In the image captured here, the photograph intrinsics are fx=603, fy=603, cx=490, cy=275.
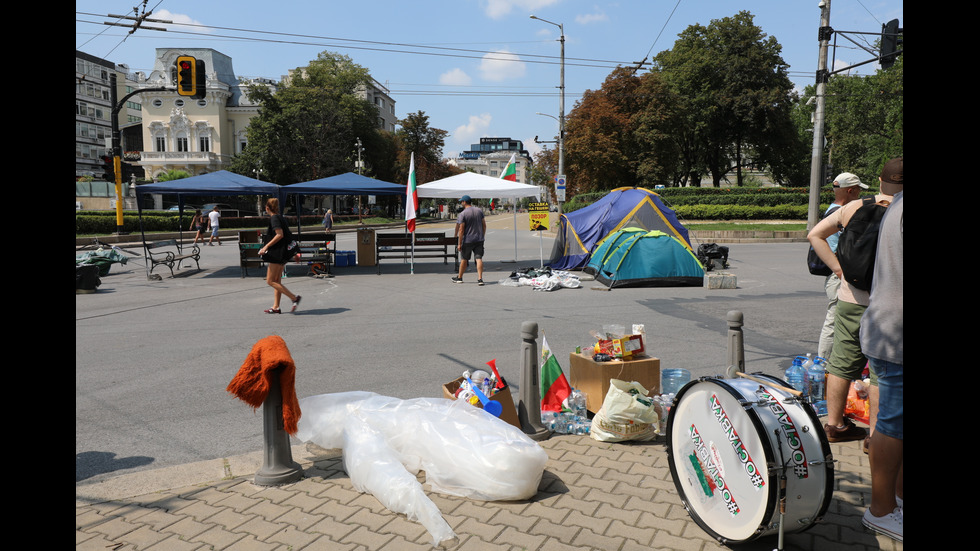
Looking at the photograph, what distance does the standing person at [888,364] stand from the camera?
2910 millimetres

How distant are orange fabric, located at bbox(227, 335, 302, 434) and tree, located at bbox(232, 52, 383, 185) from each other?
5079cm

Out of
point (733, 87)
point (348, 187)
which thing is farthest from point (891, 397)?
point (733, 87)


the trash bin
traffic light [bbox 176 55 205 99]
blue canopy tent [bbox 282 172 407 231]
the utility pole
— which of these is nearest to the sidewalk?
blue canopy tent [bbox 282 172 407 231]

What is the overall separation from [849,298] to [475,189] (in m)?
11.8

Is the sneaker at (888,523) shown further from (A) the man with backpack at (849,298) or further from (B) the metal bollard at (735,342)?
(B) the metal bollard at (735,342)

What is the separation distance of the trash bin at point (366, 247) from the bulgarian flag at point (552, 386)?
12915 millimetres

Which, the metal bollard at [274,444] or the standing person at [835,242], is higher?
the standing person at [835,242]

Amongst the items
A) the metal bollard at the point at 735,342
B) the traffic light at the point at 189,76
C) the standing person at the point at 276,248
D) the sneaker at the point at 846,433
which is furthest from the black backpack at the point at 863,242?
the traffic light at the point at 189,76

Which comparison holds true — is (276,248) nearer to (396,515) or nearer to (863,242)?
(396,515)

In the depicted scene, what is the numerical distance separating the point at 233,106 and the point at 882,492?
78124mm

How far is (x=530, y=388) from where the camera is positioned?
443 cm

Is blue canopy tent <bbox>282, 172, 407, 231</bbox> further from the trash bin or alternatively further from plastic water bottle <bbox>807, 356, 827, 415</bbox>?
plastic water bottle <bbox>807, 356, 827, 415</bbox>

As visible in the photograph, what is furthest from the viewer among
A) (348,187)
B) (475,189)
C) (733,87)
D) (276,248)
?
(733,87)

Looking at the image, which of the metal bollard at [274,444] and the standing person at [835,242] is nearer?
the metal bollard at [274,444]
